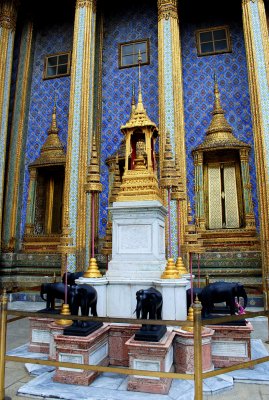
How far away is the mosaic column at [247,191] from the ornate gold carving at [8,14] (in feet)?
32.2

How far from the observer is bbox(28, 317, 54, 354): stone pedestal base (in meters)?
4.81

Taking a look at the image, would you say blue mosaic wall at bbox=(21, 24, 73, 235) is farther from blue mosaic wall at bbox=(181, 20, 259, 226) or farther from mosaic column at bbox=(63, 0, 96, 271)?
blue mosaic wall at bbox=(181, 20, 259, 226)

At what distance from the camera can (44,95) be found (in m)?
13.1

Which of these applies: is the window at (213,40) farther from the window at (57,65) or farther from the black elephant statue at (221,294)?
the black elephant statue at (221,294)

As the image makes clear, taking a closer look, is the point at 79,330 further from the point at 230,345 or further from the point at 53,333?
the point at 230,345

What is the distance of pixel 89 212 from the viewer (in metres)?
9.94

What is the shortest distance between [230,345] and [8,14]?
1356 cm

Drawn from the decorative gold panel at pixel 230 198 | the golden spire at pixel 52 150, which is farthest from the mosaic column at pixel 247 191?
the golden spire at pixel 52 150

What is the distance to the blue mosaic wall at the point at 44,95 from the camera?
1263 centimetres

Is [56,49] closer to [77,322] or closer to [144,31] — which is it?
[144,31]

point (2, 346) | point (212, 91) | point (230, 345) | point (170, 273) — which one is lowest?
point (230, 345)

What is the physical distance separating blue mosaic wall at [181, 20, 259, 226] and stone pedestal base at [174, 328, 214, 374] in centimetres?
695

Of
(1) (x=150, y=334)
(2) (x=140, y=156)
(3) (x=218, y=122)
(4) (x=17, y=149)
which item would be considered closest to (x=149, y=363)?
(1) (x=150, y=334)

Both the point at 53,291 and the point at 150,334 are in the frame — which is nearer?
the point at 150,334
